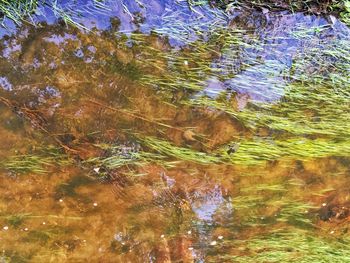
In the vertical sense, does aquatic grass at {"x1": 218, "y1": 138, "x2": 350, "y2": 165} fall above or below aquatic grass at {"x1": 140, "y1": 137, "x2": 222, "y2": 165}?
above

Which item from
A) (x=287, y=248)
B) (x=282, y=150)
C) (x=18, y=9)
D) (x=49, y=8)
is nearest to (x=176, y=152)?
(x=282, y=150)

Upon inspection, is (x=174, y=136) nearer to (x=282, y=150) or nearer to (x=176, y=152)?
(x=176, y=152)

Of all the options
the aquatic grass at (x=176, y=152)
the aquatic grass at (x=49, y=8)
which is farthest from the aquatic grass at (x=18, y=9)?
the aquatic grass at (x=176, y=152)

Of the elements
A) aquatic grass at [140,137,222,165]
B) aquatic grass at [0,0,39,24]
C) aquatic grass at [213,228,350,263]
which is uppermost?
aquatic grass at [0,0,39,24]

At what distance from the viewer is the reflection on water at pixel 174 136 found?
10.0 feet

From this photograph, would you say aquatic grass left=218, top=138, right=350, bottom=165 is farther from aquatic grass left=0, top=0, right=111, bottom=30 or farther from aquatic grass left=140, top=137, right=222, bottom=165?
aquatic grass left=0, top=0, right=111, bottom=30

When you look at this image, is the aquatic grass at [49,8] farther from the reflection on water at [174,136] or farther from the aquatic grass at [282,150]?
the aquatic grass at [282,150]

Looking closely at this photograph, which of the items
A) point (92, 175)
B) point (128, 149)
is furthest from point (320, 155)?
point (92, 175)

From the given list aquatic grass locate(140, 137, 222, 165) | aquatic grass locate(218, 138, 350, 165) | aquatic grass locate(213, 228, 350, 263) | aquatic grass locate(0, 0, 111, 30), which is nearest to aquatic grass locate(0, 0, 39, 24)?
aquatic grass locate(0, 0, 111, 30)

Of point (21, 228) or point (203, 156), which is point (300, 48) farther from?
point (21, 228)

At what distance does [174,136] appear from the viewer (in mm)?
3137

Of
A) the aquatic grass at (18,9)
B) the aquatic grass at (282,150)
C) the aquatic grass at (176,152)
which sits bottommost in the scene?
the aquatic grass at (176,152)

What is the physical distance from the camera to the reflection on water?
305 centimetres

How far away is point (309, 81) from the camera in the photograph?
3.21 meters
